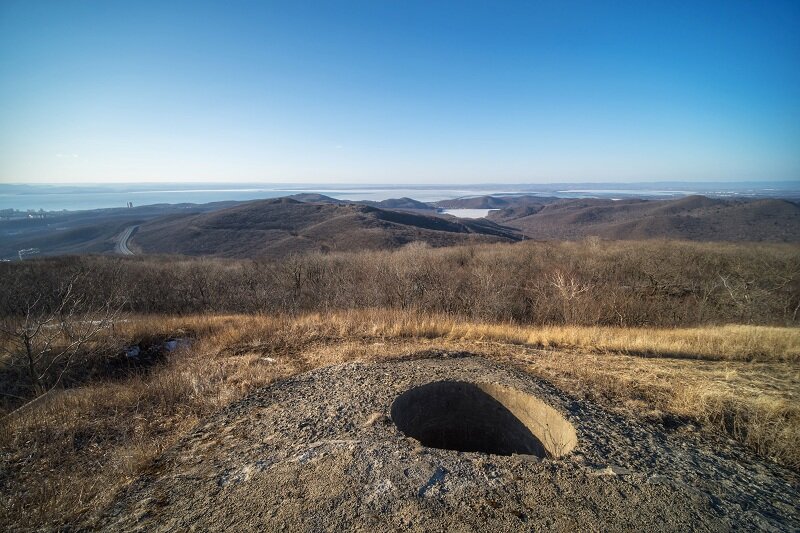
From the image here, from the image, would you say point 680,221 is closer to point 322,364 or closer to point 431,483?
point 322,364

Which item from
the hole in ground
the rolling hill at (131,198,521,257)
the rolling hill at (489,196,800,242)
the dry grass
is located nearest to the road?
the rolling hill at (131,198,521,257)

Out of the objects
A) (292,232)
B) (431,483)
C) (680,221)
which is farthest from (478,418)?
(680,221)

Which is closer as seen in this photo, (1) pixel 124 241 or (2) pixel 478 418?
(2) pixel 478 418

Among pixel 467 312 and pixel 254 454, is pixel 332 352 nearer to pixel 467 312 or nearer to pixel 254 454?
pixel 254 454

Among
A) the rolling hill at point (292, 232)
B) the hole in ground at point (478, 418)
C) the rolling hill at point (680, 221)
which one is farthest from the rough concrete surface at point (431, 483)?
the rolling hill at point (680, 221)

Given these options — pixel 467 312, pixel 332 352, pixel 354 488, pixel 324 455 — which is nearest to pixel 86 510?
pixel 324 455

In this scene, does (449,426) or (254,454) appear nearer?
(254,454)

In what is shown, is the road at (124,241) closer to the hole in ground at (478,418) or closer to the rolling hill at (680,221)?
the hole in ground at (478,418)

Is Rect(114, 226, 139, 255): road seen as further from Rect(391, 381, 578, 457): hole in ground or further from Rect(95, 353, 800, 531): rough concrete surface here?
Rect(391, 381, 578, 457): hole in ground
